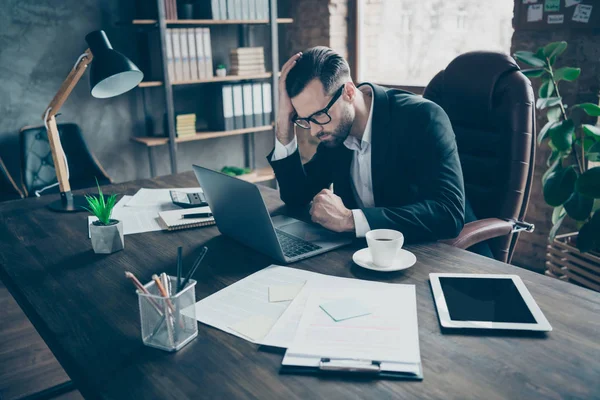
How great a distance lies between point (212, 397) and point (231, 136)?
3.62 meters

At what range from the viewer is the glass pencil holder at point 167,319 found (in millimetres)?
919

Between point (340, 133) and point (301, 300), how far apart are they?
0.80 metres

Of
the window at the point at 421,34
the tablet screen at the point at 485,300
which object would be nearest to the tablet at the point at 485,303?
the tablet screen at the point at 485,300

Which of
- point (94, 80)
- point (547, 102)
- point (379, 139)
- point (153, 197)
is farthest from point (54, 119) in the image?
point (547, 102)

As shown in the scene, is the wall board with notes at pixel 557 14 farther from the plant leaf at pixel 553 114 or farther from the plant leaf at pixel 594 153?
the plant leaf at pixel 594 153

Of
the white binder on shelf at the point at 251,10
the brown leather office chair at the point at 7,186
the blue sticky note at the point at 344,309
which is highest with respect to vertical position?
the white binder on shelf at the point at 251,10

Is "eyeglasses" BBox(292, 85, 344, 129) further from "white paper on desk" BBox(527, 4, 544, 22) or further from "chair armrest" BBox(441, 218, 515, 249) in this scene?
"white paper on desk" BBox(527, 4, 544, 22)

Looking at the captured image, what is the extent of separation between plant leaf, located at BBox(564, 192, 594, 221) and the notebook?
1378 millimetres

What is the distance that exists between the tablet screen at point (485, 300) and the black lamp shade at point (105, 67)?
Result: 3.69 ft

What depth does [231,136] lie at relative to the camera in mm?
4297

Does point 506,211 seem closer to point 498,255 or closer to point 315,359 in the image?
point 498,255

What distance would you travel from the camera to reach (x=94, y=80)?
1.63 meters

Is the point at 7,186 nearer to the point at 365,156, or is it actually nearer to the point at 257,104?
the point at 257,104

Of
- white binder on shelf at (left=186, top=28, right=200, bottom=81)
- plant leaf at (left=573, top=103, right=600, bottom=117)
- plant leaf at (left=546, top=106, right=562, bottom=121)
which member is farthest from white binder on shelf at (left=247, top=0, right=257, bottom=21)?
plant leaf at (left=573, top=103, right=600, bottom=117)
